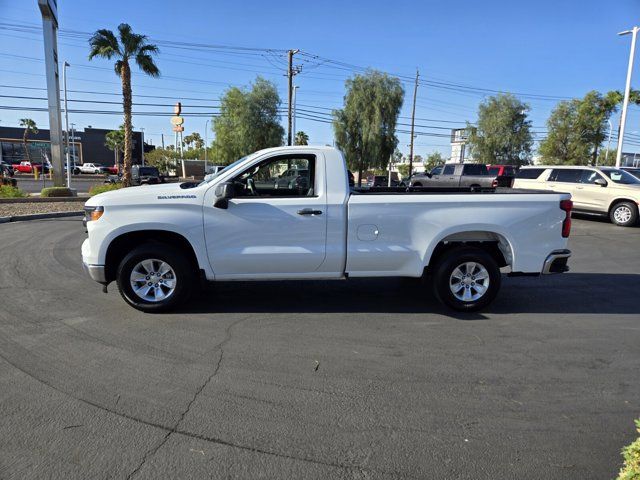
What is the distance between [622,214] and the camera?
44.1 feet

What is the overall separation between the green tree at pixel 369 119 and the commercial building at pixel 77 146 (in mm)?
55113

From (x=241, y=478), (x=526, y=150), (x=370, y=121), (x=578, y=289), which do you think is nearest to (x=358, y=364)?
(x=241, y=478)

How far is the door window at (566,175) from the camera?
14.6 m

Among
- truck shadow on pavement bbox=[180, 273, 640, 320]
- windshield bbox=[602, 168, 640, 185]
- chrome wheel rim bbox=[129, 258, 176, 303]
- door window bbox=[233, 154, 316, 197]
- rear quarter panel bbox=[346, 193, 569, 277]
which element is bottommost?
truck shadow on pavement bbox=[180, 273, 640, 320]

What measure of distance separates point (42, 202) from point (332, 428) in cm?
1834

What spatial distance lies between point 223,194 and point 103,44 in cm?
2108

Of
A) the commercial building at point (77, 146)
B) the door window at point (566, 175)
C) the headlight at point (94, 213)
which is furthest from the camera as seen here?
the commercial building at point (77, 146)

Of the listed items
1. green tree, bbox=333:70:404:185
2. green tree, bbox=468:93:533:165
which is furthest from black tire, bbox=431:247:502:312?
green tree, bbox=468:93:533:165

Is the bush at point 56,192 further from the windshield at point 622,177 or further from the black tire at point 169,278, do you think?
the windshield at point 622,177

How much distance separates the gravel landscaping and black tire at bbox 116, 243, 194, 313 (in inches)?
428

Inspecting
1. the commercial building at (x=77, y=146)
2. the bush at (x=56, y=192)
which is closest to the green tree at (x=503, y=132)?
the bush at (x=56, y=192)

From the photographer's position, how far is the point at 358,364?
398 centimetres

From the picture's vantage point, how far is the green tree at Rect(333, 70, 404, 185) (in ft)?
137

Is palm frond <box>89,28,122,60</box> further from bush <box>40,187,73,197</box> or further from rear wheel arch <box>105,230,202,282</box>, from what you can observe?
rear wheel arch <box>105,230,202,282</box>
